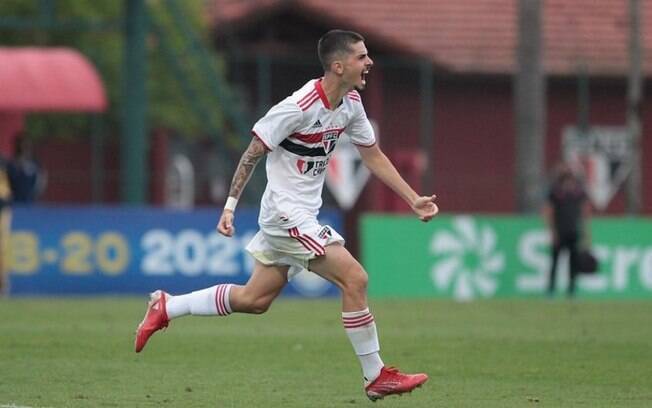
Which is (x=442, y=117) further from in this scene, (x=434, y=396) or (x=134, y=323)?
(x=434, y=396)

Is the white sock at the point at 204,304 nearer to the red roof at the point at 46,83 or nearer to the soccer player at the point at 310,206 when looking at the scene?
the soccer player at the point at 310,206

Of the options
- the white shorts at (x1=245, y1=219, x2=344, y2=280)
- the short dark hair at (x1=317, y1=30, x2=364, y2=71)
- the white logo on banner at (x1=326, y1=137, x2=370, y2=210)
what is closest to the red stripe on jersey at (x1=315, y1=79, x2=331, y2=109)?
the short dark hair at (x1=317, y1=30, x2=364, y2=71)

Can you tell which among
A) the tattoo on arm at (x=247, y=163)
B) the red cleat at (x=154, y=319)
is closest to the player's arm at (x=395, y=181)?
the tattoo on arm at (x=247, y=163)

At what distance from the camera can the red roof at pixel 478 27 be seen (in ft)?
114

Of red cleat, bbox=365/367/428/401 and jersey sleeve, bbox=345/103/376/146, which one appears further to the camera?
jersey sleeve, bbox=345/103/376/146

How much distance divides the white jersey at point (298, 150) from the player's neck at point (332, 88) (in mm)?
31

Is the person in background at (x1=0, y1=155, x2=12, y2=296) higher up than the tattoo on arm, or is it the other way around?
the tattoo on arm

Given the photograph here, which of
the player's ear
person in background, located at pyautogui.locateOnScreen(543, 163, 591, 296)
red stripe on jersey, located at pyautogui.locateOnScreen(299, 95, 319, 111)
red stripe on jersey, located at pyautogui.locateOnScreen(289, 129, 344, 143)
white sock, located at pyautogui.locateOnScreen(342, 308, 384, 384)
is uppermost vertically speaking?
the player's ear

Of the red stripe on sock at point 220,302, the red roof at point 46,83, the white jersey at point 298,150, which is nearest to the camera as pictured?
the white jersey at point 298,150

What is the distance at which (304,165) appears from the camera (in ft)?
37.2

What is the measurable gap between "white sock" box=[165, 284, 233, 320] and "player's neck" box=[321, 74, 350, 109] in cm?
145

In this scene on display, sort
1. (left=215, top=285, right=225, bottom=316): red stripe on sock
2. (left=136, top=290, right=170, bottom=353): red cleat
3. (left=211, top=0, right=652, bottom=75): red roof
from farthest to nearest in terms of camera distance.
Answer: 1. (left=211, top=0, right=652, bottom=75): red roof
2. (left=136, top=290, right=170, bottom=353): red cleat
3. (left=215, top=285, right=225, bottom=316): red stripe on sock

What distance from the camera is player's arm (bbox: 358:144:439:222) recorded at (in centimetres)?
1138

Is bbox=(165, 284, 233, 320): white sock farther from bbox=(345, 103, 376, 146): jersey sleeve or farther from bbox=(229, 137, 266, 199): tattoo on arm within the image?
bbox=(345, 103, 376, 146): jersey sleeve
